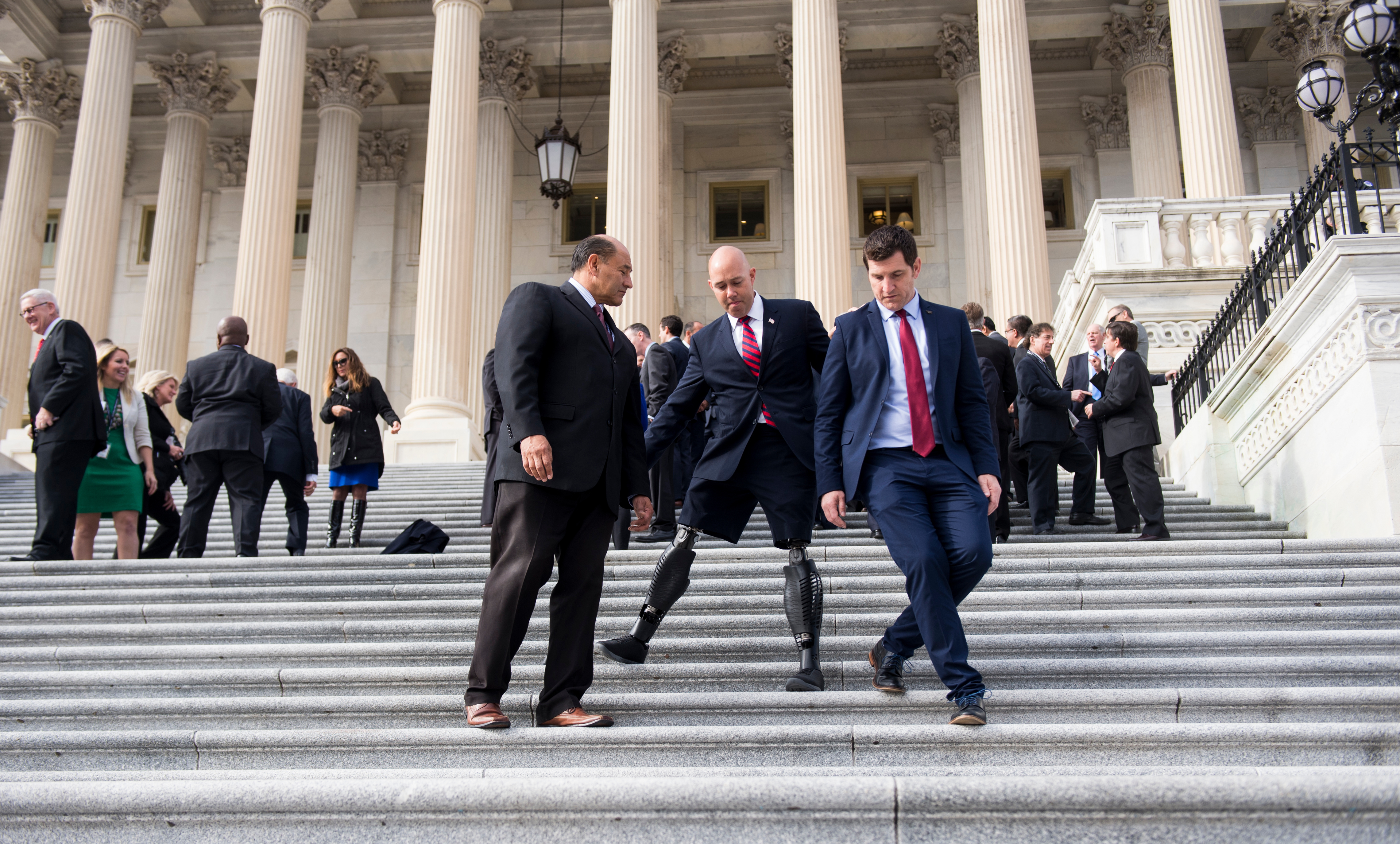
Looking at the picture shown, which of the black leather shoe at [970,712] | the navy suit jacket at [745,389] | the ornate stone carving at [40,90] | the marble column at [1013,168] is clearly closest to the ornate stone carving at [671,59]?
the marble column at [1013,168]

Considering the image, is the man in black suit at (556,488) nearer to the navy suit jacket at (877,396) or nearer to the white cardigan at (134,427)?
the navy suit jacket at (877,396)

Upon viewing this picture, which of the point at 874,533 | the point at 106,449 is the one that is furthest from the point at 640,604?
the point at 106,449

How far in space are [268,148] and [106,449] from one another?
42.8 ft

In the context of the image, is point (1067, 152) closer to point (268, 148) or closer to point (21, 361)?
point (268, 148)

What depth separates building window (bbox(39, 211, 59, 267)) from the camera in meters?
27.7

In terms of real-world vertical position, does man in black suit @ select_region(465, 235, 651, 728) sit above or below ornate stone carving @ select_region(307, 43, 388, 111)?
below

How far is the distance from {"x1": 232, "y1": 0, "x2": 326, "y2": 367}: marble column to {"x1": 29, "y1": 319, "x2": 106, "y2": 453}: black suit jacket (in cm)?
1125

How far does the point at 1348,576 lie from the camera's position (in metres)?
6.78

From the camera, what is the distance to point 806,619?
16.7ft

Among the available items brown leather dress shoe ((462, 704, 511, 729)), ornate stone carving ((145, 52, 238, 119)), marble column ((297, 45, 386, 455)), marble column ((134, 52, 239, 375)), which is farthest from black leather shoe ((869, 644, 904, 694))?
ornate stone carving ((145, 52, 238, 119))

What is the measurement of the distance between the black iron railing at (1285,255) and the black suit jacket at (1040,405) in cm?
174

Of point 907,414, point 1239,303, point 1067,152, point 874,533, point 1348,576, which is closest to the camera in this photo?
point 907,414

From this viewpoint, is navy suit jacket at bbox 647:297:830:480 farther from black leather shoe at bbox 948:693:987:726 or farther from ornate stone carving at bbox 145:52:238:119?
ornate stone carving at bbox 145:52:238:119

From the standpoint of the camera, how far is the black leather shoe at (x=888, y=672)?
483cm
